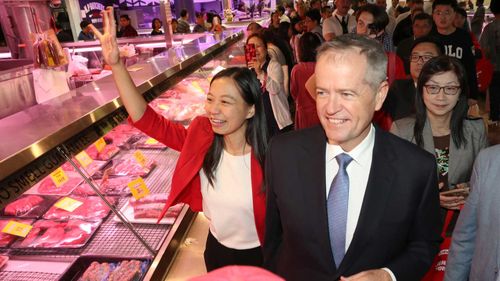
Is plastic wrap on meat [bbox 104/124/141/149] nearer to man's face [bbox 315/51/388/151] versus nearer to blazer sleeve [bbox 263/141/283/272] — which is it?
blazer sleeve [bbox 263/141/283/272]

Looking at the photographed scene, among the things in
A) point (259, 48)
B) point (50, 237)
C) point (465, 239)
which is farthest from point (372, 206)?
point (259, 48)

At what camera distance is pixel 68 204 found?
284 centimetres

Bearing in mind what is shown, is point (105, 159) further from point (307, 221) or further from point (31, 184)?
point (307, 221)

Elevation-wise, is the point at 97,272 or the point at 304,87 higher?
the point at 304,87

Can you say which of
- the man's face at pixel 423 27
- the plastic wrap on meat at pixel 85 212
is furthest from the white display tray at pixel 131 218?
the man's face at pixel 423 27

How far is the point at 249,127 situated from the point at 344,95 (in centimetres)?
91

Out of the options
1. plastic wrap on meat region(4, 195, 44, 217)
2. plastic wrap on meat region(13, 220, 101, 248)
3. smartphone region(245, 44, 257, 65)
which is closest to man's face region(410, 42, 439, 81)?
smartphone region(245, 44, 257, 65)

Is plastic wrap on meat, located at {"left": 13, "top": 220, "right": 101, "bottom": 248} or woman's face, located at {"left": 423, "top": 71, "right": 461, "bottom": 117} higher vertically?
woman's face, located at {"left": 423, "top": 71, "right": 461, "bottom": 117}

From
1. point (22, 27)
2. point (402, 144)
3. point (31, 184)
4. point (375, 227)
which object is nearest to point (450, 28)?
point (402, 144)

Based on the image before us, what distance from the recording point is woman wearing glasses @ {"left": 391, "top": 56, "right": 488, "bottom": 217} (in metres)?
2.40

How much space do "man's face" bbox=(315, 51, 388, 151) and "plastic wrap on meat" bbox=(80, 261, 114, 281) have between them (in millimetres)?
1714

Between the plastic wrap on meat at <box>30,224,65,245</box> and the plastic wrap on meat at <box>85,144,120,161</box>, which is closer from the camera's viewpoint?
the plastic wrap on meat at <box>30,224,65,245</box>

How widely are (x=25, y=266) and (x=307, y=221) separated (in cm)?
182

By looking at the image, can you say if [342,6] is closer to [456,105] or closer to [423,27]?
[423,27]
